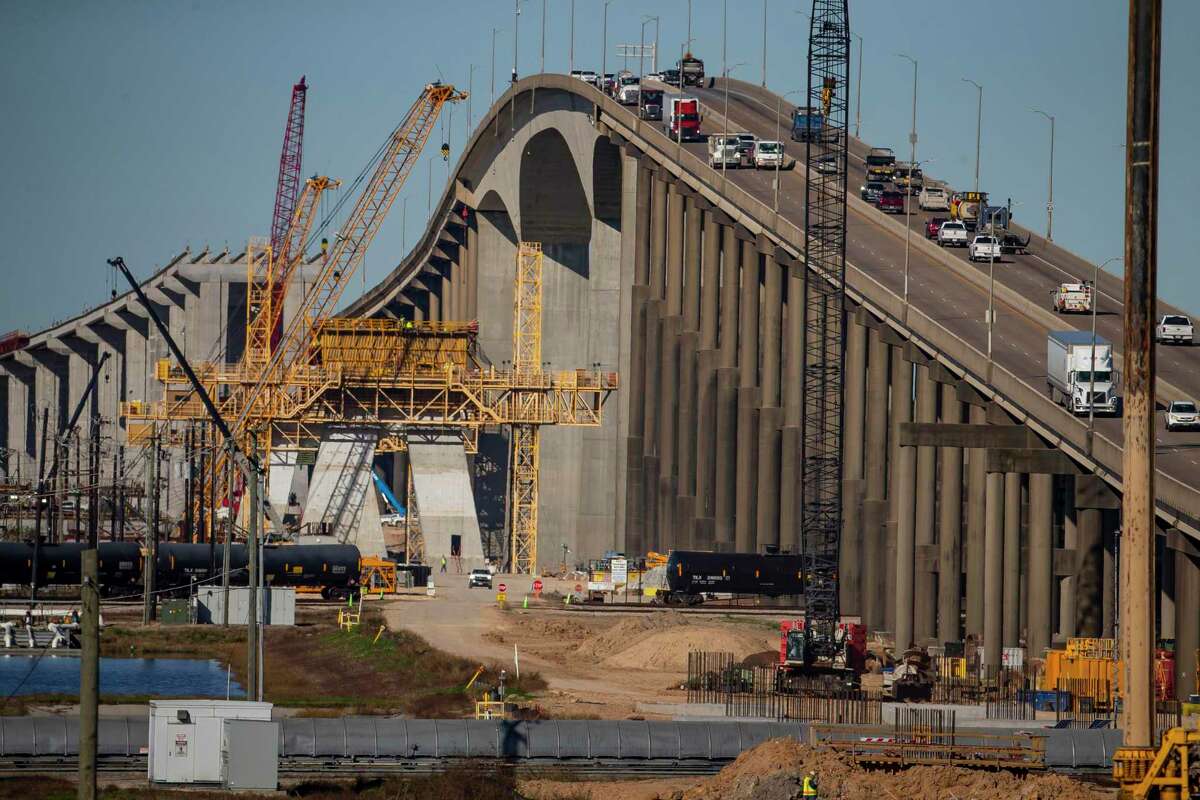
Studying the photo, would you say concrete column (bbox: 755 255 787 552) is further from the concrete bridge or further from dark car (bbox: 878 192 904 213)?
dark car (bbox: 878 192 904 213)

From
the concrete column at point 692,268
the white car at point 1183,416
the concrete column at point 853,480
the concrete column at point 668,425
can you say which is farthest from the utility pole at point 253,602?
the concrete column at point 668,425

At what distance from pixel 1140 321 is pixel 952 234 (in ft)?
264

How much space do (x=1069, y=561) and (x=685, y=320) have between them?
56417 millimetres

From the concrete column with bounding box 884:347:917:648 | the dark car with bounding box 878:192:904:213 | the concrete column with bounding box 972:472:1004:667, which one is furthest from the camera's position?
the dark car with bounding box 878:192:904:213

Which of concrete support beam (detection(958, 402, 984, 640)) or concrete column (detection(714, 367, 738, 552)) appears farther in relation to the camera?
concrete column (detection(714, 367, 738, 552))

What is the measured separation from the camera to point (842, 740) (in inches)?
1953

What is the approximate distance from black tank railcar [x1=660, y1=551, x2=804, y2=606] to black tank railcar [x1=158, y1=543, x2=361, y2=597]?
18.4 metres

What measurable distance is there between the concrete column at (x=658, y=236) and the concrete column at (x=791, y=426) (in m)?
24.6

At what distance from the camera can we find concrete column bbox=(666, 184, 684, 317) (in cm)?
13662

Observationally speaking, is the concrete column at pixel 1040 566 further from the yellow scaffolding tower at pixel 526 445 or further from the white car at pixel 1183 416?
the yellow scaffolding tower at pixel 526 445

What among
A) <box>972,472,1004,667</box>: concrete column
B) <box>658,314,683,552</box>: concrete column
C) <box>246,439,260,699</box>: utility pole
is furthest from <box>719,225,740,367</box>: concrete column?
<box>246,439,260,699</box>: utility pole

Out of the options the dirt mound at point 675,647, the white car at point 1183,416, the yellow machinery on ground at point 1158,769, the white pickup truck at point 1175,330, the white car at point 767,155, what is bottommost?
the dirt mound at point 675,647

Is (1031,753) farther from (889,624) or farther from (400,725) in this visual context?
(889,624)

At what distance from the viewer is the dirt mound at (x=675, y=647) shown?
81.0 m
